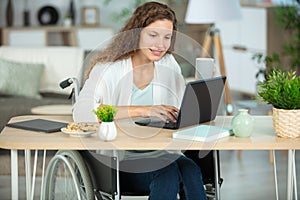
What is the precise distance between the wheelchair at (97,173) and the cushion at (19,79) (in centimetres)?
220

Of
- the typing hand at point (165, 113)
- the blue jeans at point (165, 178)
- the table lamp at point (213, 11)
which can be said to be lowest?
the blue jeans at point (165, 178)

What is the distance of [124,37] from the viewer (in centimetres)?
343

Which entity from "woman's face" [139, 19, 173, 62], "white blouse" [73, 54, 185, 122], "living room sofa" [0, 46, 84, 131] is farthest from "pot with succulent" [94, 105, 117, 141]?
"living room sofa" [0, 46, 84, 131]

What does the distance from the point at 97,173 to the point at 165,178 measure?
1.02 ft

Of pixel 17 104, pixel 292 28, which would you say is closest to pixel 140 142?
pixel 17 104

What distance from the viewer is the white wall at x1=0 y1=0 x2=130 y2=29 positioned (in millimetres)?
8512

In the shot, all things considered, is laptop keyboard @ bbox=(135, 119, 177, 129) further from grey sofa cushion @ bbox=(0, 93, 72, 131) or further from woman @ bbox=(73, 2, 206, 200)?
grey sofa cushion @ bbox=(0, 93, 72, 131)

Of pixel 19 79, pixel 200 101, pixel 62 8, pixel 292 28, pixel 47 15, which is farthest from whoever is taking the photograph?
pixel 62 8

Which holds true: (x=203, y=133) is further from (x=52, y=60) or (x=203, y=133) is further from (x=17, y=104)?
(x=52, y=60)

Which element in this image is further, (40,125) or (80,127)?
(40,125)

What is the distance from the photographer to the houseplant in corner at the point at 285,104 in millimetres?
2943

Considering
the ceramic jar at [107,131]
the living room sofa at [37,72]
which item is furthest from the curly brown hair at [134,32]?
the living room sofa at [37,72]

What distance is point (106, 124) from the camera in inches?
114

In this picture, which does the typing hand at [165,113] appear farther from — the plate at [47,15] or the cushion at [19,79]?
the plate at [47,15]
